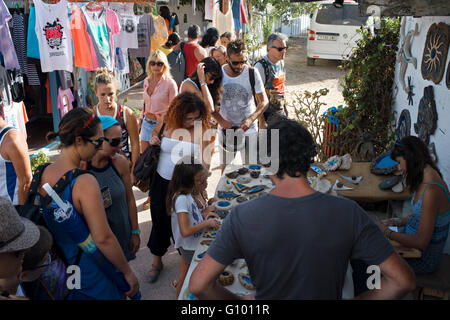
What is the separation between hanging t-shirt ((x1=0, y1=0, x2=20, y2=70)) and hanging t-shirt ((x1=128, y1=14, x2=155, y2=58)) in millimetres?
4071

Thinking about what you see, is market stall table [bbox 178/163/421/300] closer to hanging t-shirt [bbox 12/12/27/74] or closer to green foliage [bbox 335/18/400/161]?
green foliage [bbox 335/18/400/161]

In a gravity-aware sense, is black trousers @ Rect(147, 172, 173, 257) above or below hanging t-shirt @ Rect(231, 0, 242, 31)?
below

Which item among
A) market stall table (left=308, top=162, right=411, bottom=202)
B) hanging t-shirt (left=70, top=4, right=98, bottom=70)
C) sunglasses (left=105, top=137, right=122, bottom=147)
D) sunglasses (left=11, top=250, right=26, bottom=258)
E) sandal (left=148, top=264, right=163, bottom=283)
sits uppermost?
hanging t-shirt (left=70, top=4, right=98, bottom=70)

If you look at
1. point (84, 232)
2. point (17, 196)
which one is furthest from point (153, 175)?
point (84, 232)

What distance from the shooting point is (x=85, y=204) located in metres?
2.00

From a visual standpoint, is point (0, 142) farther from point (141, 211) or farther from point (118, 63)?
point (118, 63)

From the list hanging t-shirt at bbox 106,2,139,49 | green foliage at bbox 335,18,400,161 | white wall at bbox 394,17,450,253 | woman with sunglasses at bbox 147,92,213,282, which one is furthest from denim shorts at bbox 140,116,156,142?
hanging t-shirt at bbox 106,2,139,49

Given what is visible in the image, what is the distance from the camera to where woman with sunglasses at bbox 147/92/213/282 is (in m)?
3.25

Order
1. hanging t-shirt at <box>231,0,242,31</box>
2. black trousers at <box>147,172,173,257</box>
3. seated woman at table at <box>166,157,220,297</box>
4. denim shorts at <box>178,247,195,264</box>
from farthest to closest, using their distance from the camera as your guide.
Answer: hanging t-shirt at <box>231,0,242,31</box> → black trousers at <box>147,172,173,257</box> → denim shorts at <box>178,247,195,264</box> → seated woman at table at <box>166,157,220,297</box>

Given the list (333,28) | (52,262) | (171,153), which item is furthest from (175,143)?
(333,28)

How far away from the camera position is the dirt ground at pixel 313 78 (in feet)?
35.8

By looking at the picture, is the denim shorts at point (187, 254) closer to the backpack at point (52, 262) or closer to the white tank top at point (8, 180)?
the backpack at point (52, 262)

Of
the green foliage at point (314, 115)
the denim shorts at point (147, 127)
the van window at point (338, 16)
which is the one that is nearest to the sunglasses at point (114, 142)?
the denim shorts at point (147, 127)

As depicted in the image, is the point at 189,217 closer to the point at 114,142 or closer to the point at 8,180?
the point at 114,142
